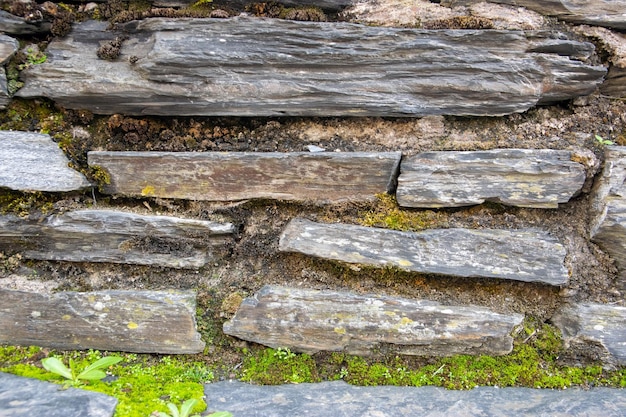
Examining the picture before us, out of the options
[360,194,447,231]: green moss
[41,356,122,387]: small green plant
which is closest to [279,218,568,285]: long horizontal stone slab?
[360,194,447,231]: green moss

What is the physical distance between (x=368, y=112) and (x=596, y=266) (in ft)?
7.96

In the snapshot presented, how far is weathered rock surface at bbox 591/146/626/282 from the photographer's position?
412cm

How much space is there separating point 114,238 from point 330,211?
1.92m

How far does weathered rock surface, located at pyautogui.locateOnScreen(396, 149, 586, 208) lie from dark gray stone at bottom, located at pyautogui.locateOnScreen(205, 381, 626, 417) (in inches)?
62.1

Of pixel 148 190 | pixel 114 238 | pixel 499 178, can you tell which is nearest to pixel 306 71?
pixel 148 190

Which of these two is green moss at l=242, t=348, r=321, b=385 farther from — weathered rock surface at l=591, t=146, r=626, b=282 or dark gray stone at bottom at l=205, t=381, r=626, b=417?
weathered rock surface at l=591, t=146, r=626, b=282

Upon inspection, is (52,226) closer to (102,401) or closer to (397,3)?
(102,401)

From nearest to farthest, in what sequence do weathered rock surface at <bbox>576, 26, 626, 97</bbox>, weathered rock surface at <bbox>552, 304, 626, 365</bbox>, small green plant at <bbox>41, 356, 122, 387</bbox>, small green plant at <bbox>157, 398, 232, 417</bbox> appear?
small green plant at <bbox>157, 398, 232, 417</bbox> → small green plant at <bbox>41, 356, 122, 387</bbox> → weathered rock surface at <bbox>552, 304, 626, 365</bbox> → weathered rock surface at <bbox>576, 26, 626, 97</bbox>

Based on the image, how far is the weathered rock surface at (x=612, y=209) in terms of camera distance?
13.5 feet

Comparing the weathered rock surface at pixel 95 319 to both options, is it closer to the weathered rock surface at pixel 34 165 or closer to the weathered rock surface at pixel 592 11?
the weathered rock surface at pixel 34 165

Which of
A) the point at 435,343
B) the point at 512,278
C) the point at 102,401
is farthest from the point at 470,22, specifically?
the point at 102,401

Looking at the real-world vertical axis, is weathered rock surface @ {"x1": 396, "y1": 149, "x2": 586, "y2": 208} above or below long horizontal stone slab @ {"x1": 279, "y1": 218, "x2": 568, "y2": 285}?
above

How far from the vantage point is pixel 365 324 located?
→ 13.3ft

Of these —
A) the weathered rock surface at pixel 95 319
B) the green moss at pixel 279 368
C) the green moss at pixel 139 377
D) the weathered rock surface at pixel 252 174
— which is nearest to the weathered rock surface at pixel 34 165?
the weathered rock surface at pixel 252 174
